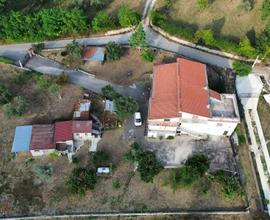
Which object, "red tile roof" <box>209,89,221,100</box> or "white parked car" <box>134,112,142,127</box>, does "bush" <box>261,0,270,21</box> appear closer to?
"red tile roof" <box>209,89,221,100</box>

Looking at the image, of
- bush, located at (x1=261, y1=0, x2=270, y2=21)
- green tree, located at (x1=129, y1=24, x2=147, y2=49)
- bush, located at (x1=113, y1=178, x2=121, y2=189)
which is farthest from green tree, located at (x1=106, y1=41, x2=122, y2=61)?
bush, located at (x1=261, y1=0, x2=270, y2=21)

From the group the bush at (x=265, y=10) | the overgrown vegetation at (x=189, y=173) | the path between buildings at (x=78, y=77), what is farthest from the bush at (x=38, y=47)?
the bush at (x=265, y=10)

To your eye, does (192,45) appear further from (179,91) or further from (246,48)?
(179,91)

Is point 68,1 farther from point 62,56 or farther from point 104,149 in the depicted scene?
point 104,149

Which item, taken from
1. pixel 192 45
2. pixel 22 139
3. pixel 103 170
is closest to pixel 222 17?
pixel 192 45

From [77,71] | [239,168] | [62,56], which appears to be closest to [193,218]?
[239,168]
